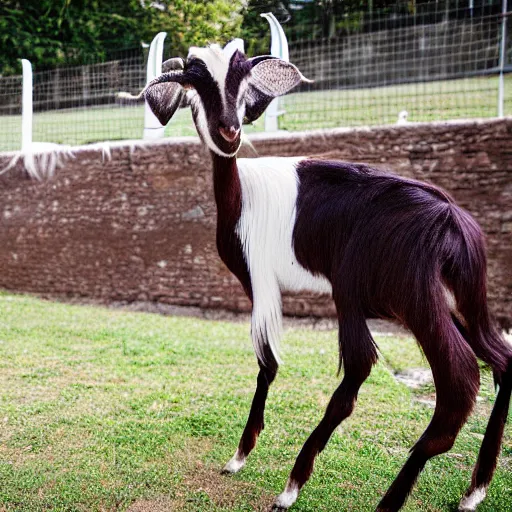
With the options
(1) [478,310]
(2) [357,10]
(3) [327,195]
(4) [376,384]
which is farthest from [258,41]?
(1) [478,310]

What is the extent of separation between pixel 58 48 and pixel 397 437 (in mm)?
15157

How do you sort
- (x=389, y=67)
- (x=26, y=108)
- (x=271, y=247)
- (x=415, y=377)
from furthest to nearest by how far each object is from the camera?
1. (x=26, y=108)
2. (x=389, y=67)
3. (x=415, y=377)
4. (x=271, y=247)

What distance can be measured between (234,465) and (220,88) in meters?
1.76

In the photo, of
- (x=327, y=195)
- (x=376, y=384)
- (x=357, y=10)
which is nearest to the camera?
(x=327, y=195)

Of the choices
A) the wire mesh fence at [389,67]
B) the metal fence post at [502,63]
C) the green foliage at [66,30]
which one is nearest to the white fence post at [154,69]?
the wire mesh fence at [389,67]

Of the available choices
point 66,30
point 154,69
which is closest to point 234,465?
point 154,69

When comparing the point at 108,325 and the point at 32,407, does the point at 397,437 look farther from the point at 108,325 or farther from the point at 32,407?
the point at 108,325

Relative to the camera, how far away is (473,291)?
2240 mm

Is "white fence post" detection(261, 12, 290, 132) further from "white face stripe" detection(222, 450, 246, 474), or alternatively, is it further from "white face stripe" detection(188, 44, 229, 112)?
"white face stripe" detection(222, 450, 246, 474)

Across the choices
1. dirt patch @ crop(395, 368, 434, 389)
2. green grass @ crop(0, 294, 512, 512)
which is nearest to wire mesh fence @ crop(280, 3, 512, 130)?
green grass @ crop(0, 294, 512, 512)

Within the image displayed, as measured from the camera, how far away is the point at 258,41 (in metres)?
6.20

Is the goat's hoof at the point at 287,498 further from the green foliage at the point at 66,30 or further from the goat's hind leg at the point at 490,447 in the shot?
the green foliage at the point at 66,30

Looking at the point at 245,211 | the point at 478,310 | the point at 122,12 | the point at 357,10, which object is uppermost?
the point at 122,12

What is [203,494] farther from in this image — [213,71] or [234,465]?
[213,71]
